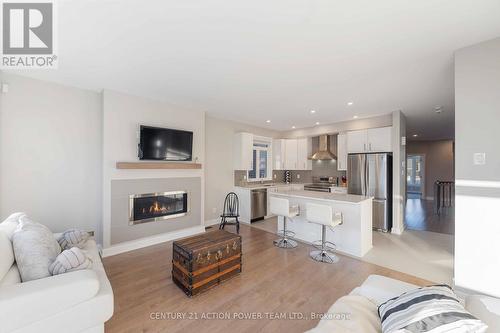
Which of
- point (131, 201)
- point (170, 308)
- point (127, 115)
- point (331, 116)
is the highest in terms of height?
point (331, 116)

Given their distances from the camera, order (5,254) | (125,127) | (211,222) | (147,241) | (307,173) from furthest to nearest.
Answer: (307,173), (211,222), (147,241), (125,127), (5,254)

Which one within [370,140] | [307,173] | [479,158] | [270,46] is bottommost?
[307,173]

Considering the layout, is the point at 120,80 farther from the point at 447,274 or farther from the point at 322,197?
the point at 447,274

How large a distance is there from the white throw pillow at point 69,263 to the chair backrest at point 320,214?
9.38 ft

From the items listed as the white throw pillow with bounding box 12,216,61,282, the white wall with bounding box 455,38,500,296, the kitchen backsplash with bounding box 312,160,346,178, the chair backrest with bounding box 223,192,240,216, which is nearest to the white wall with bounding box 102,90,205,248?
the chair backrest with bounding box 223,192,240,216

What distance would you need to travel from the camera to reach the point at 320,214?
10.6 ft

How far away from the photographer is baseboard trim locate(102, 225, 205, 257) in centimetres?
343

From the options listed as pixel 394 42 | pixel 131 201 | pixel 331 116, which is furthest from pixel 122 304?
pixel 331 116

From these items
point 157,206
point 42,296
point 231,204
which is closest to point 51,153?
point 157,206

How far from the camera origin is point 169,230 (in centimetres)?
414

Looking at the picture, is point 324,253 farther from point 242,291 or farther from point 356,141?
point 356,141

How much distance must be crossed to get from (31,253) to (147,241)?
7.59ft

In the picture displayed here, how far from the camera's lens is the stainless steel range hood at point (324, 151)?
614cm

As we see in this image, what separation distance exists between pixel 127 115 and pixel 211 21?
2.62m
